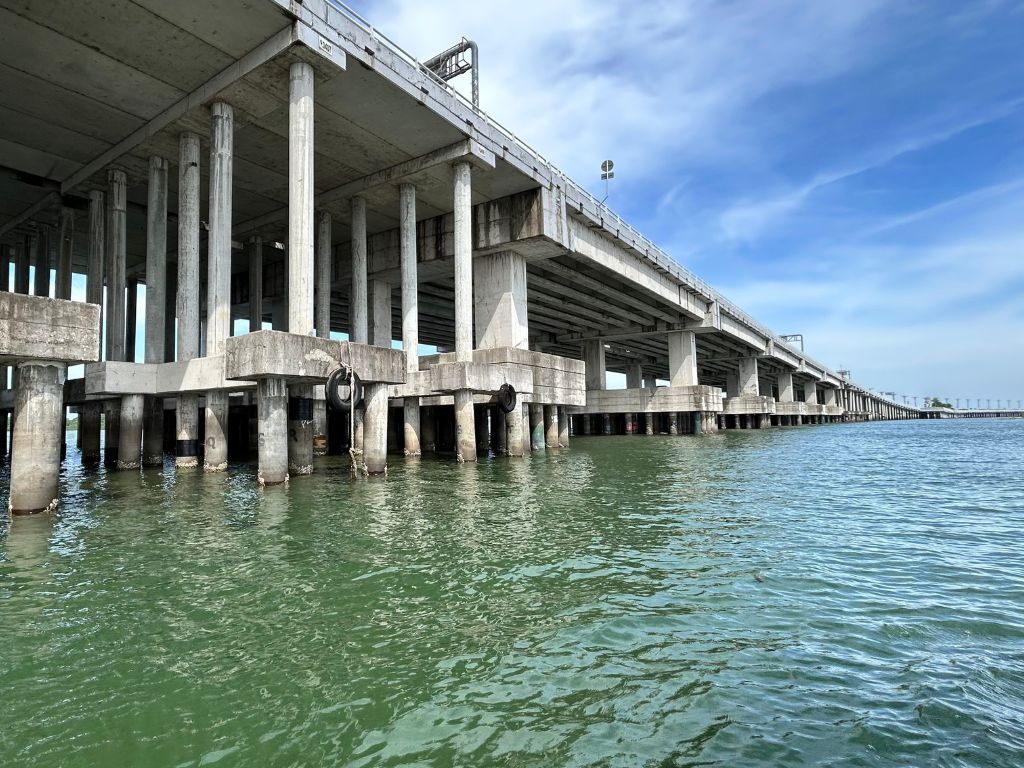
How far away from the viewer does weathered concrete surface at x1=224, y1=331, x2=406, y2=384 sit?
1504 centimetres

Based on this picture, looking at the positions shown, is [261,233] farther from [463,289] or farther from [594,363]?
[594,363]

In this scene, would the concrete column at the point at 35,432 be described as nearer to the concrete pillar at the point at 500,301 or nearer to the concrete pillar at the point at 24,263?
the concrete pillar at the point at 500,301

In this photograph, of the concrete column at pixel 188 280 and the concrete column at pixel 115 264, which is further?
the concrete column at pixel 115 264

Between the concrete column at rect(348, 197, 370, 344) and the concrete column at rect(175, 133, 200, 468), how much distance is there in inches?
286

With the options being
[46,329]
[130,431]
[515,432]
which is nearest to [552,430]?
[515,432]

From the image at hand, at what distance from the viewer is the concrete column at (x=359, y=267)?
26.7 m

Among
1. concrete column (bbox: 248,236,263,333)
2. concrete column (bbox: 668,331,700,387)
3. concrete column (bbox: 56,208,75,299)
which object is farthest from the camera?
concrete column (bbox: 668,331,700,387)

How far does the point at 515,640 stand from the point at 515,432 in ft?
67.7

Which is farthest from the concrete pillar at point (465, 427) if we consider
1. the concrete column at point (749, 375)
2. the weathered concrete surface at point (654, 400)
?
the concrete column at point (749, 375)

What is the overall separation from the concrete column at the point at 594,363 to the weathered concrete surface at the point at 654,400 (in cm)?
182

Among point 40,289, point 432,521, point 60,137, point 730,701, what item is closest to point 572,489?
point 432,521

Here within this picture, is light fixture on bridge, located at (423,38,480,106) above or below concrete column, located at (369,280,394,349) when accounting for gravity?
above

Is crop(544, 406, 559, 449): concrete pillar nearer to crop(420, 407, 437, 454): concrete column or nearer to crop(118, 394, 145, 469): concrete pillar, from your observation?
crop(420, 407, 437, 454): concrete column

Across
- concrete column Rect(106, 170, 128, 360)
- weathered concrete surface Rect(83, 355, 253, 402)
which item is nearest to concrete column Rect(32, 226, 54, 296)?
concrete column Rect(106, 170, 128, 360)
